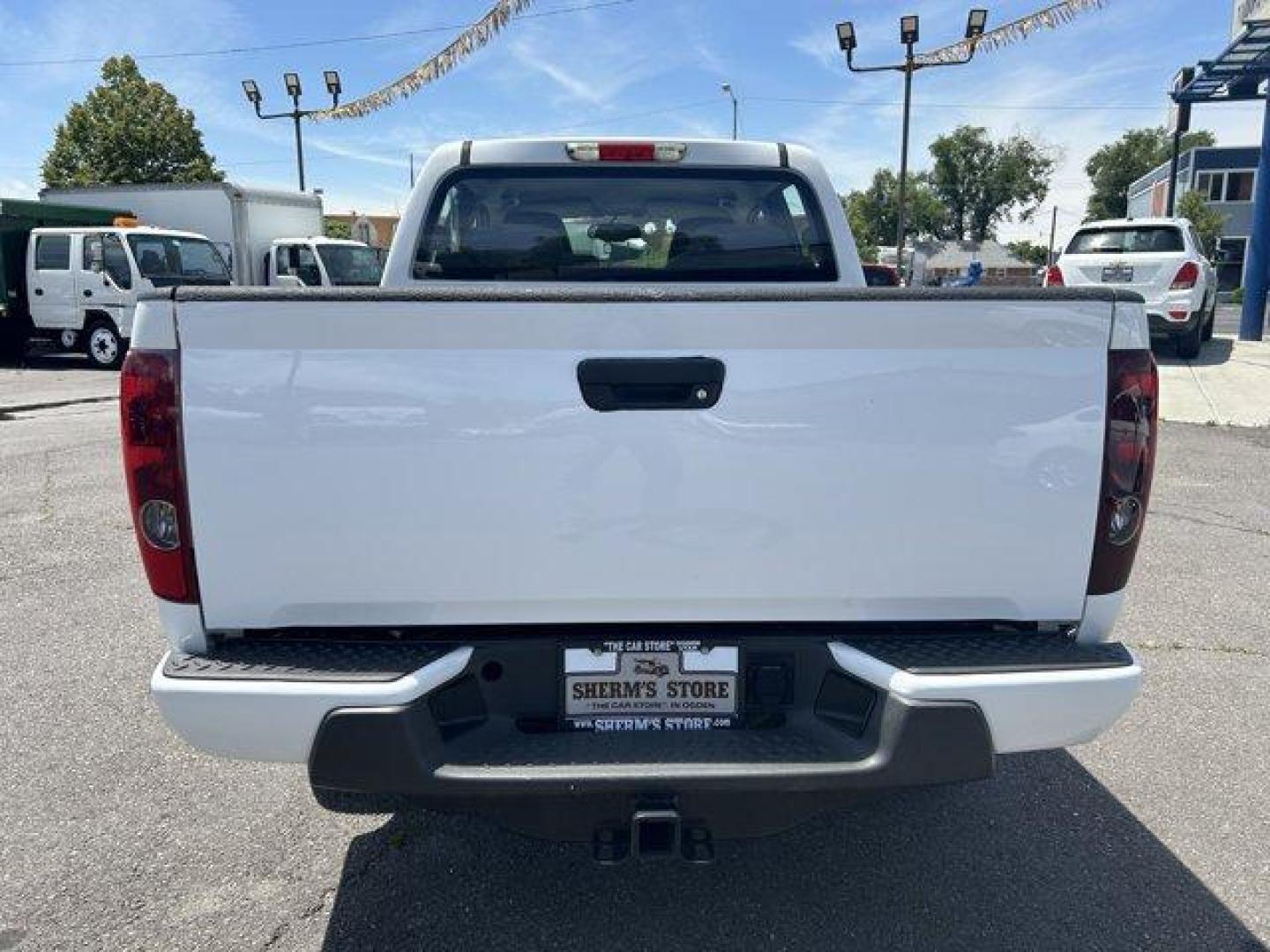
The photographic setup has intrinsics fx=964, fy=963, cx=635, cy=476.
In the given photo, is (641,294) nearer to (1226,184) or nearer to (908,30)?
(908,30)

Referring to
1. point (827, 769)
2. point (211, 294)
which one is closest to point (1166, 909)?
point (827, 769)

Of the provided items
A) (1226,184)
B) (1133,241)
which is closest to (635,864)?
(1133,241)

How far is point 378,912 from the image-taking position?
2.58 m

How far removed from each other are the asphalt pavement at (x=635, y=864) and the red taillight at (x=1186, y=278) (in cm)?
1066

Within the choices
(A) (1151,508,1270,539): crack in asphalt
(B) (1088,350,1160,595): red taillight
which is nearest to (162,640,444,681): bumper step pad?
(B) (1088,350,1160,595): red taillight

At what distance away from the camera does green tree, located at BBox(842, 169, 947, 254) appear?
79250mm

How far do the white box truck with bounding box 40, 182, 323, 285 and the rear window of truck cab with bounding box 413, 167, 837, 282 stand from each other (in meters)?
16.4

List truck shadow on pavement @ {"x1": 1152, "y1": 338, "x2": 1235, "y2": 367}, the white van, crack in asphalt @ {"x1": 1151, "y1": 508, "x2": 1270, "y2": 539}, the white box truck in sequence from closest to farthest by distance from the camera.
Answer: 1. crack in asphalt @ {"x1": 1151, "y1": 508, "x2": 1270, "y2": 539}
2. truck shadow on pavement @ {"x1": 1152, "y1": 338, "x2": 1235, "y2": 367}
3. the white van
4. the white box truck

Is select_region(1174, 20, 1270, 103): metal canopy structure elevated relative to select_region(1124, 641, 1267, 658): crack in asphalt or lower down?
elevated

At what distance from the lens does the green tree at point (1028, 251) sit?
85.8m

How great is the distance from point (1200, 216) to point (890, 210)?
40.2 metres

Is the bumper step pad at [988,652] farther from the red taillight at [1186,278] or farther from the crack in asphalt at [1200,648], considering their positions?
the red taillight at [1186,278]

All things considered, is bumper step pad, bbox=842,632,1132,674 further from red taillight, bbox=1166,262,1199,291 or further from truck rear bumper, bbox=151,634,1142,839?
red taillight, bbox=1166,262,1199,291

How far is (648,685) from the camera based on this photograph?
220 centimetres
